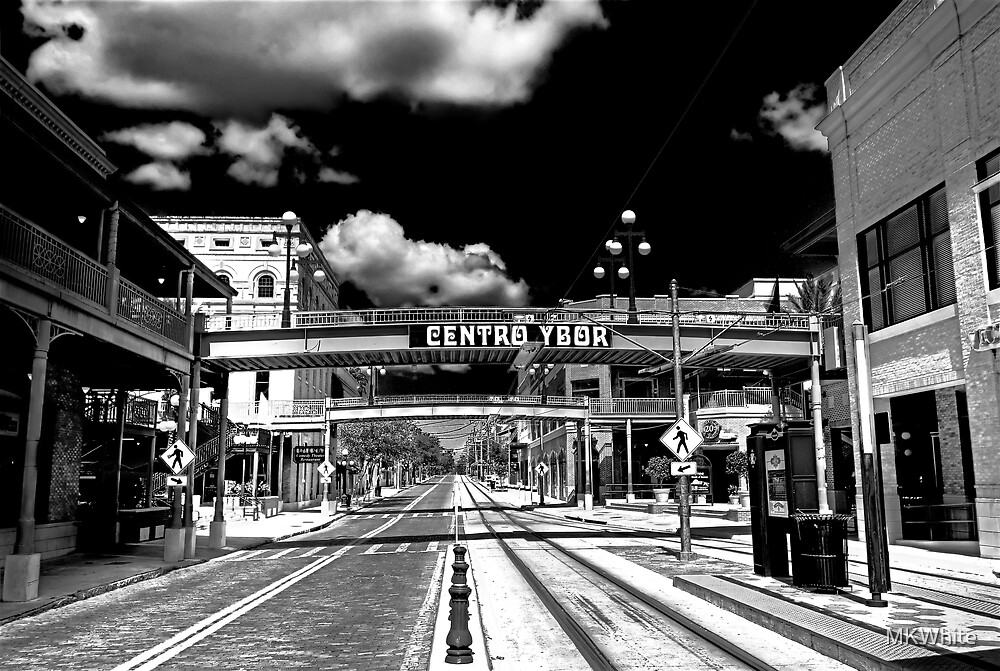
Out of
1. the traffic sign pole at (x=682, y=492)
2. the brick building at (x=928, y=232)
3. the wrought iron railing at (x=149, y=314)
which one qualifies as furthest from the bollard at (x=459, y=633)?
the brick building at (x=928, y=232)

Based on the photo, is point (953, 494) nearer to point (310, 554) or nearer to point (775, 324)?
point (775, 324)

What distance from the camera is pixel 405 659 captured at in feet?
27.4

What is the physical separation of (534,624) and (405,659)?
2.40 m

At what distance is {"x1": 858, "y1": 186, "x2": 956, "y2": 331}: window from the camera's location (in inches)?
754

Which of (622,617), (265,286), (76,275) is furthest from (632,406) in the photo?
(622,617)

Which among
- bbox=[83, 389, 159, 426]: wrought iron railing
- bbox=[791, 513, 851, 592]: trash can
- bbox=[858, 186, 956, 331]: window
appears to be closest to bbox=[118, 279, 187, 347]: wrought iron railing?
bbox=[83, 389, 159, 426]: wrought iron railing

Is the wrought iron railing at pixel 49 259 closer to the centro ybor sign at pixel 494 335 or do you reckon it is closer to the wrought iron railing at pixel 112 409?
the wrought iron railing at pixel 112 409

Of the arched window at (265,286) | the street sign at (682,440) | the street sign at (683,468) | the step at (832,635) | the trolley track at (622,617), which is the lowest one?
the trolley track at (622,617)

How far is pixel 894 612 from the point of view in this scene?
32.6ft

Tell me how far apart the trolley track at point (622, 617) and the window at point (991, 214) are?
10929mm

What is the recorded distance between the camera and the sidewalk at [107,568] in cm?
1276

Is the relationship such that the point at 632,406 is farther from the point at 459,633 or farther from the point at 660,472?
the point at 459,633

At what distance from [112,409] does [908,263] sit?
28.2m

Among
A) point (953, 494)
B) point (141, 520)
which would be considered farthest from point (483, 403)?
point (953, 494)
